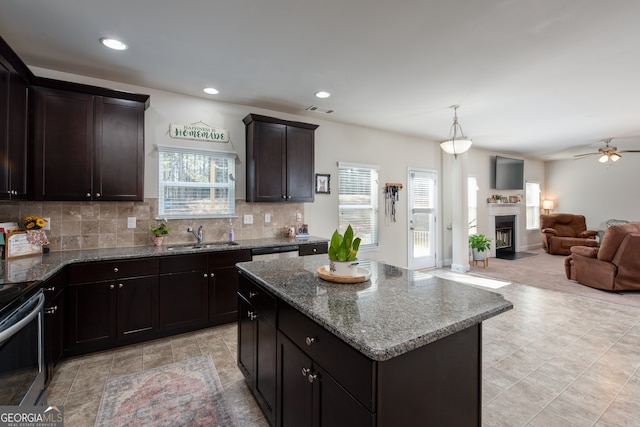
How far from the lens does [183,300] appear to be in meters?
3.09

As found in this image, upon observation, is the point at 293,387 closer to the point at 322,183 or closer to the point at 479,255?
the point at 322,183

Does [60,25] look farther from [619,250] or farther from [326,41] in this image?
[619,250]

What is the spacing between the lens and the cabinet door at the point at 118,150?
295 cm

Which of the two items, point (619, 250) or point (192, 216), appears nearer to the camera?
point (192, 216)

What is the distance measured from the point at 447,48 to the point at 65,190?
383cm

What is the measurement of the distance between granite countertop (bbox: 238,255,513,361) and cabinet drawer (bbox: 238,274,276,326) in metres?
0.08

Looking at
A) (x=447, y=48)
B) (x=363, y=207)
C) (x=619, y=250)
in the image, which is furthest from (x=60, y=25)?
(x=619, y=250)

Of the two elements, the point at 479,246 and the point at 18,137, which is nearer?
the point at 18,137

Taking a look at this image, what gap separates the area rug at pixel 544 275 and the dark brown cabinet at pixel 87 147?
20.0 feet

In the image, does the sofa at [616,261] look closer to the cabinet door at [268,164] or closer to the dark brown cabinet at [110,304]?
the cabinet door at [268,164]

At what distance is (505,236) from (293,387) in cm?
866

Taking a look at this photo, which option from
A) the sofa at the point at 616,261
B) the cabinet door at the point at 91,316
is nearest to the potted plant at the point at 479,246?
the sofa at the point at 616,261

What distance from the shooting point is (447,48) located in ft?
8.71

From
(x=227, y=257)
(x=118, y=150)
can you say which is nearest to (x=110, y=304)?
(x=227, y=257)
